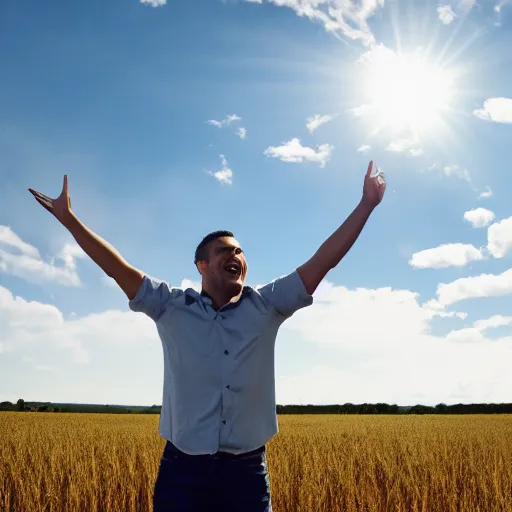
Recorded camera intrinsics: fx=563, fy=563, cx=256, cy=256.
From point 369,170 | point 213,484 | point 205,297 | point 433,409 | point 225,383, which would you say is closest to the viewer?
point 213,484

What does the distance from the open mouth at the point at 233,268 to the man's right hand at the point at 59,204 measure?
887mm

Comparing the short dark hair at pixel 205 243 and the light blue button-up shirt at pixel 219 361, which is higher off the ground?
the short dark hair at pixel 205 243

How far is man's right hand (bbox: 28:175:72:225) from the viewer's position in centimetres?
297

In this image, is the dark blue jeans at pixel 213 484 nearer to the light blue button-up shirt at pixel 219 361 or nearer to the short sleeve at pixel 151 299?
the light blue button-up shirt at pixel 219 361

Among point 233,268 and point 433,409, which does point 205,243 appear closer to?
point 233,268

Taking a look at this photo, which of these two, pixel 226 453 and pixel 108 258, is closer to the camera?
pixel 226 453

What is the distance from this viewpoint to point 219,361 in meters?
2.69

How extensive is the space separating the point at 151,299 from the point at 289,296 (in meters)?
0.69

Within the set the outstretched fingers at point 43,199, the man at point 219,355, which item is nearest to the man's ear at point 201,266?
the man at point 219,355

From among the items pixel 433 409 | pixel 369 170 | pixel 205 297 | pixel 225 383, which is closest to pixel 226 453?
pixel 225 383

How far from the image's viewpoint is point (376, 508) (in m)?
5.25

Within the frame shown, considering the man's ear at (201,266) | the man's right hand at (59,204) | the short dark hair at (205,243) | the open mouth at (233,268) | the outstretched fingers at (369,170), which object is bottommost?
the open mouth at (233,268)

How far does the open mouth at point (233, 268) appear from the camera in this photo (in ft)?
9.30

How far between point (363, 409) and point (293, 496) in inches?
1788
